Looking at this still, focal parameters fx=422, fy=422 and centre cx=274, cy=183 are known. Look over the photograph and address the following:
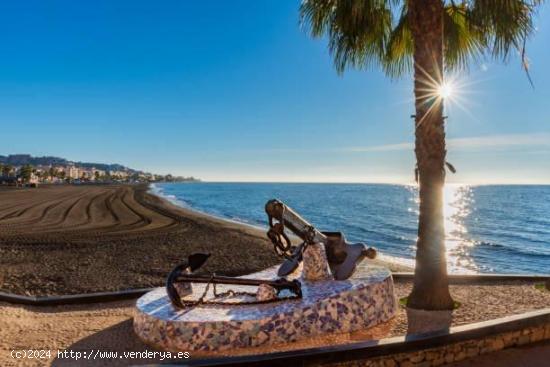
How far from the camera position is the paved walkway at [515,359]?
5906mm

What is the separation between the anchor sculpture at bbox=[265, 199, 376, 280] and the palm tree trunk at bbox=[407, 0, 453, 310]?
1.33m

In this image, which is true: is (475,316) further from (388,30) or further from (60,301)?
(60,301)

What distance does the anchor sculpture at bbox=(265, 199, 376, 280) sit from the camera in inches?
269

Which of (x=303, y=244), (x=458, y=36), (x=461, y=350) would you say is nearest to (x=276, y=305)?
(x=303, y=244)

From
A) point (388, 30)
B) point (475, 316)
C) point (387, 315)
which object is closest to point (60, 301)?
point (387, 315)

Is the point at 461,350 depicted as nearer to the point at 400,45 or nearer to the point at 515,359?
the point at 515,359

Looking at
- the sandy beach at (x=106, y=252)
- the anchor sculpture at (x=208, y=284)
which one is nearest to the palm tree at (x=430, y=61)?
the anchor sculpture at (x=208, y=284)

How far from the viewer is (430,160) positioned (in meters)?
8.17

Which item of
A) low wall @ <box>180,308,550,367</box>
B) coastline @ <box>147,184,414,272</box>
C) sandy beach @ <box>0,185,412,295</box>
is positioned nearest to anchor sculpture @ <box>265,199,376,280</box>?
low wall @ <box>180,308,550,367</box>

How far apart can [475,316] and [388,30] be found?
6.46m

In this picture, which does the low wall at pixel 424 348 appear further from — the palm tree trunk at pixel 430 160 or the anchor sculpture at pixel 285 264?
the palm tree trunk at pixel 430 160

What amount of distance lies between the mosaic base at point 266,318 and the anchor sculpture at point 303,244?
2.07ft

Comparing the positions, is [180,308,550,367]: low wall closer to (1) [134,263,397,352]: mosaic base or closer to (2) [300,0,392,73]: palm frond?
(1) [134,263,397,352]: mosaic base

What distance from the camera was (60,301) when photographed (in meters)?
9.10
